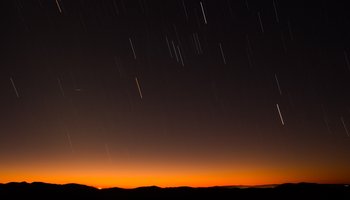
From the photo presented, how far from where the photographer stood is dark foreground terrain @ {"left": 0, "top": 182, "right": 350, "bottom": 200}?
202ft

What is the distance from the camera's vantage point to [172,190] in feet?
256

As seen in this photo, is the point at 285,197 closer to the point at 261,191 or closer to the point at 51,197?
the point at 261,191

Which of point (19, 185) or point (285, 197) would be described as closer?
point (285, 197)

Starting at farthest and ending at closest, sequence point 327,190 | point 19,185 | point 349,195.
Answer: point 19,185, point 327,190, point 349,195

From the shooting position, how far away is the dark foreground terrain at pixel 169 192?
61531 mm

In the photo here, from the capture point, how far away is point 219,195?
216ft

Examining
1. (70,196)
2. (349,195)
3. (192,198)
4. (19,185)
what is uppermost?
(19,185)

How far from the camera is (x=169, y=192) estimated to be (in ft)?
249

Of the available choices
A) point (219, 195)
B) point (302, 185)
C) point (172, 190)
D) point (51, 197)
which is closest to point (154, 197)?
point (172, 190)

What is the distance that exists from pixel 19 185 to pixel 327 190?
61.2 metres

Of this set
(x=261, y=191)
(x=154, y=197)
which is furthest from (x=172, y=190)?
(x=261, y=191)

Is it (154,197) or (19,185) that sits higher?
(19,185)

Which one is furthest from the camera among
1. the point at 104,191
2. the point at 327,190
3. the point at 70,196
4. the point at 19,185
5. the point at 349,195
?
the point at 104,191

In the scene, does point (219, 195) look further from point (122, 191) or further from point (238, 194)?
point (122, 191)
